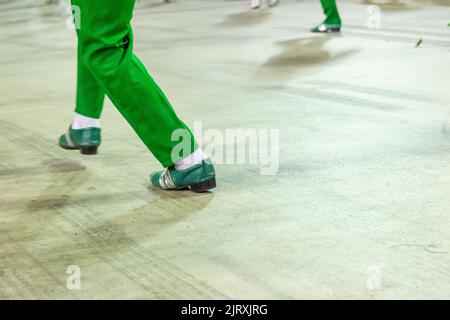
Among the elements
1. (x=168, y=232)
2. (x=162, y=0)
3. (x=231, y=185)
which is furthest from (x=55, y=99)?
(x=162, y=0)

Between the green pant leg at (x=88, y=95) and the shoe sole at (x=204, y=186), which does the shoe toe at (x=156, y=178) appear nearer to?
the shoe sole at (x=204, y=186)

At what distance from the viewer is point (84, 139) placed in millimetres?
3830

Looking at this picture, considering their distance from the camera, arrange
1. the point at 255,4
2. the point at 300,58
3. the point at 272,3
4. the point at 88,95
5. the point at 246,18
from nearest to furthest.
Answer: the point at 88,95
the point at 300,58
the point at 246,18
the point at 255,4
the point at 272,3

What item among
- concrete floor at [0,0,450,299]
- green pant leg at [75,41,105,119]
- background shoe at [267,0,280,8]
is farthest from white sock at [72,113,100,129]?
background shoe at [267,0,280,8]

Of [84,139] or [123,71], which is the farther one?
[84,139]

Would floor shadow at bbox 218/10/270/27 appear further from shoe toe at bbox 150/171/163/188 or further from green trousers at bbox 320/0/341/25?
shoe toe at bbox 150/171/163/188

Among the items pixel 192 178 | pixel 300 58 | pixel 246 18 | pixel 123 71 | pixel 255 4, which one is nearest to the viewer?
pixel 123 71

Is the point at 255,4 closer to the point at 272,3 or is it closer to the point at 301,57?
the point at 272,3

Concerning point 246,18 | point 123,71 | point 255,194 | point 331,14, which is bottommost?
point 246,18

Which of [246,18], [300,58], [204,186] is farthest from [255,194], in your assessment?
[246,18]

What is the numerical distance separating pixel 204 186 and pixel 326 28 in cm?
520

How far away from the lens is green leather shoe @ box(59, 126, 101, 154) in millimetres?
3820

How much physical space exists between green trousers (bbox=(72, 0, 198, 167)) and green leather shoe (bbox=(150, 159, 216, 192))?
0.08 m

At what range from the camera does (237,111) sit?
15.8 ft
